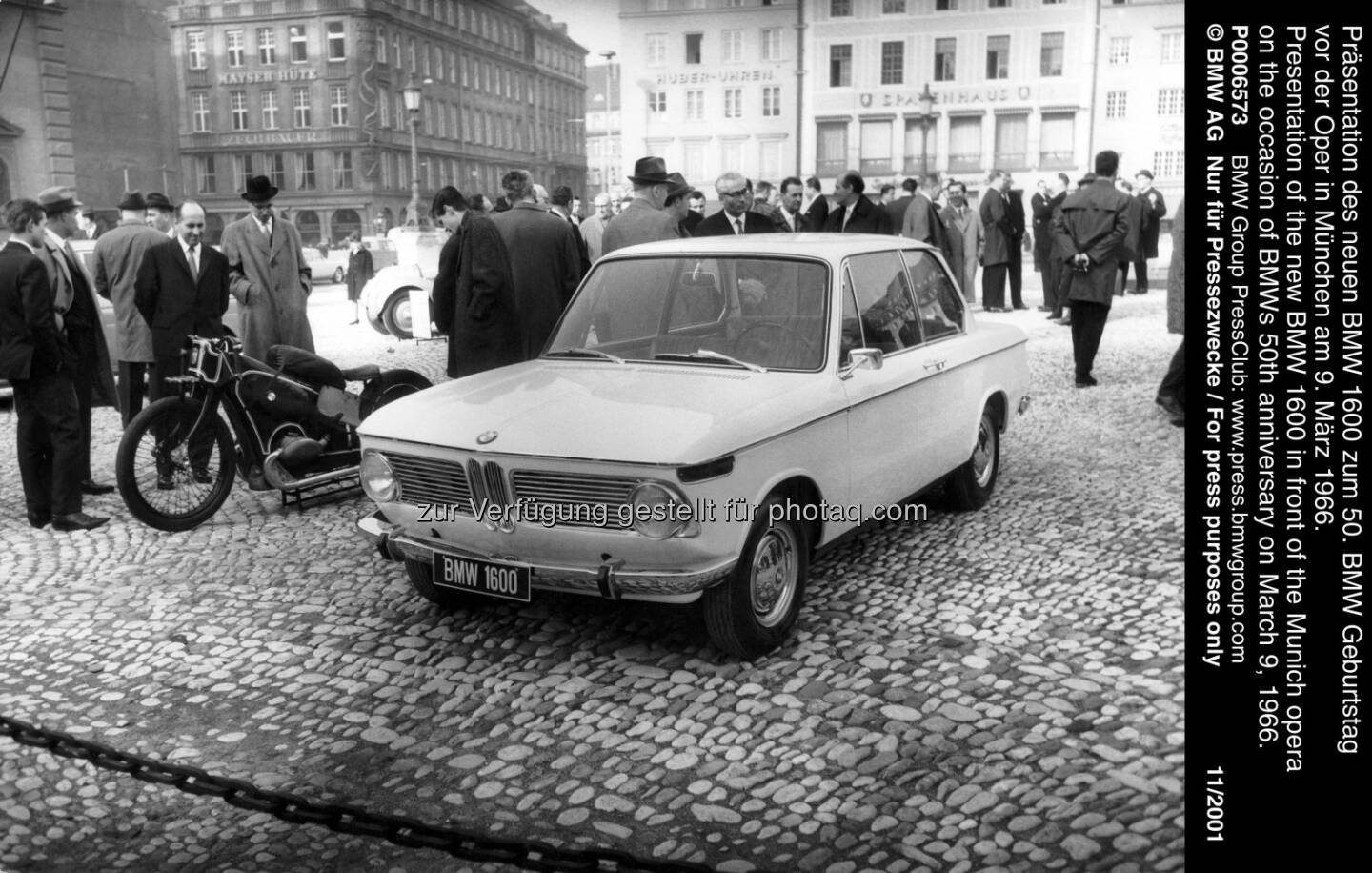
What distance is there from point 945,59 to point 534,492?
2821mm

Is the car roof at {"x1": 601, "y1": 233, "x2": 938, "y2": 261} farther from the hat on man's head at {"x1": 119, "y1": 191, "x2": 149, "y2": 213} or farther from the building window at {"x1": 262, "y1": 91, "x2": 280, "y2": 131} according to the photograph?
the hat on man's head at {"x1": 119, "y1": 191, "x2": 149, "y2": 213}

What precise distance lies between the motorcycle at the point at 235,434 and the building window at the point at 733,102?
271cm

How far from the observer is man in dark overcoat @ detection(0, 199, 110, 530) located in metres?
5.84

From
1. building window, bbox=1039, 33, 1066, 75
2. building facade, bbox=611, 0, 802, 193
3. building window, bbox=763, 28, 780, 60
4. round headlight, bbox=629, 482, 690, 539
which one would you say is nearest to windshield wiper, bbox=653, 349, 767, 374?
round headlight, bbox=629, 482, 690, 539

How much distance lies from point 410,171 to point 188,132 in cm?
140

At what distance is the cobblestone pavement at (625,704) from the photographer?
3.00 metres

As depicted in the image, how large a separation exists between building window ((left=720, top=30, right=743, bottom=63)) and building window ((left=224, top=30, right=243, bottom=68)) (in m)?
2.58

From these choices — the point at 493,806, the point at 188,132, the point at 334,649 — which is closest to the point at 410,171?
the point at 188,132

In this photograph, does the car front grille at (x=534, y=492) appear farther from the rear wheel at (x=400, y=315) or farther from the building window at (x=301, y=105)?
the rear wheel at (x=400, y=315)

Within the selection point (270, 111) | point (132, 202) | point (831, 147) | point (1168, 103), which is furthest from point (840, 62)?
point (132, 202)

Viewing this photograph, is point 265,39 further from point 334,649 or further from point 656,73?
point 334,649

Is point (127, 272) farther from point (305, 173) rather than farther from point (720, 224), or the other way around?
point (720, 224)

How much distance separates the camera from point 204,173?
23.3ft

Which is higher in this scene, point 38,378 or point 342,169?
point 342,169
